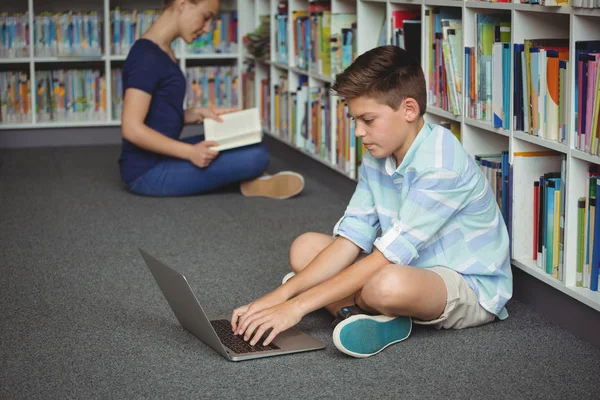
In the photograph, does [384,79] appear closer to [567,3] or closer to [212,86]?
[567,3]

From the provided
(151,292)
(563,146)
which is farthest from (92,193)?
(563,146)

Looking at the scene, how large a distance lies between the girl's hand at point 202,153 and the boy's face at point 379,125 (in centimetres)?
183

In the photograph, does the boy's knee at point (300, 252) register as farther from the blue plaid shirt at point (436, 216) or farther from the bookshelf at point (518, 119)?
the bookshelf at point (518, 119)

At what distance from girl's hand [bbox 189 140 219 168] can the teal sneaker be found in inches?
74.3

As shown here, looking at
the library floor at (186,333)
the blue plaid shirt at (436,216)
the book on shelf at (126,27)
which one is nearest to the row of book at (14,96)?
the book on shelf at (126,27)

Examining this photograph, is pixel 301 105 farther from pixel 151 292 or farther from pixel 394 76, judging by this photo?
pixel 394 76

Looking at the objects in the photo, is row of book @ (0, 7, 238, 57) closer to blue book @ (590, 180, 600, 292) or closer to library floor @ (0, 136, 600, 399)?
library floor @ (0, 136, 600, 399)

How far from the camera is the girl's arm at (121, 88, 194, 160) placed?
148 inches

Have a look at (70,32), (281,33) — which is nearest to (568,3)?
(281,33)

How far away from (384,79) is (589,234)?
0.60 meters

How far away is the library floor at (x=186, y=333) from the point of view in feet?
6.19

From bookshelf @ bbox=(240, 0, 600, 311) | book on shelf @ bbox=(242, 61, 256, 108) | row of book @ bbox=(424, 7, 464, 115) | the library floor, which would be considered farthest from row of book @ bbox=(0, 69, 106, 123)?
row of book @ bbox=(424, 7, 464, 115)

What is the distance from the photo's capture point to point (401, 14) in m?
3.18

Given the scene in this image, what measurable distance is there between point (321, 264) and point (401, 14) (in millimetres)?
1326
